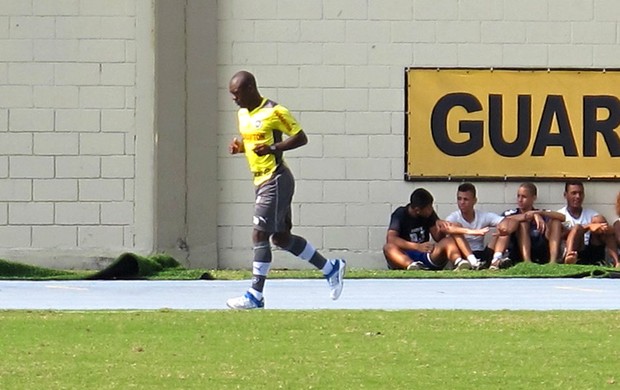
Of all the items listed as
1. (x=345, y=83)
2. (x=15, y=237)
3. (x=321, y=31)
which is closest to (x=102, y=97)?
(x=15, y=237)

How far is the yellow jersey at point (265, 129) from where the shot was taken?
10.6 m

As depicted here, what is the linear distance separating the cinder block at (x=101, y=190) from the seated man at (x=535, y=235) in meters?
4.25

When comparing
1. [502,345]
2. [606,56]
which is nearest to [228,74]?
[606,56]

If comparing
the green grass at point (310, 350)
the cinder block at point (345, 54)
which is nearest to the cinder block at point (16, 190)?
the cinder block at point (345, 54)

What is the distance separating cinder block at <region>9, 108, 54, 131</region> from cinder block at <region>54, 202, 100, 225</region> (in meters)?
0.87

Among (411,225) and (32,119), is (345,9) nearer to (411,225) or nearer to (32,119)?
(411,225)

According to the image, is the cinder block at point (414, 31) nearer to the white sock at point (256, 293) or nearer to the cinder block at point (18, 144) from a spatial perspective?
the cinder block at point (18, 144)

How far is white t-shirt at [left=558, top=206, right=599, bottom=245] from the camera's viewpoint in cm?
1590

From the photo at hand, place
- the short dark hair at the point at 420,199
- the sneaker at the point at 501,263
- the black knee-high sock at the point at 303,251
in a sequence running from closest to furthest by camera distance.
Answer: the black knee-high sock at the point at 303,251 → the sneaker at the point at 501,263 → the short dark hair at the point at 420,199

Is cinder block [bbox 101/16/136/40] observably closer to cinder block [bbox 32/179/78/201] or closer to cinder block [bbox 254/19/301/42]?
cinder block [bbox 254/19/301/42]

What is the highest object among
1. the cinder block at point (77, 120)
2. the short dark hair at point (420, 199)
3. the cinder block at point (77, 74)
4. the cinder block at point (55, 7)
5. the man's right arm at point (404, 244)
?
the cinder block at point (55, 7)

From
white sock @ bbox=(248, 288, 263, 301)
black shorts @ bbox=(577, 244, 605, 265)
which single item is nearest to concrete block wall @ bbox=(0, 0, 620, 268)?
black shorts @ bbox=(577, 244, 605, 265)

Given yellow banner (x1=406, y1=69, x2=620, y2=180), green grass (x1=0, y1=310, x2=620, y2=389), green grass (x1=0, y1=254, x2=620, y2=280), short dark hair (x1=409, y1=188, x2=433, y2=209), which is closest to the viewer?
green grass (x1=0, y1=310, x2=620, y2=389)

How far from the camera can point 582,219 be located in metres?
A: 16.0
